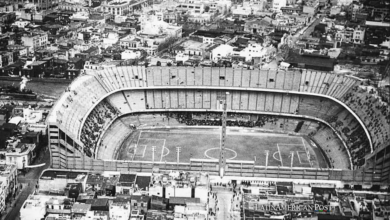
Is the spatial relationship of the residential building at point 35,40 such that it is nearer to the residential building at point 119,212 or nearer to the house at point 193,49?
the house at point 193,49

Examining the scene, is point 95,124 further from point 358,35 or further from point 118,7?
point 118,7

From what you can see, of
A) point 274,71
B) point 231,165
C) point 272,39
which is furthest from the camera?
point 272,39

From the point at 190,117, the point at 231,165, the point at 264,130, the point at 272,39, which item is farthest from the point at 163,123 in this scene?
the point at 272,39

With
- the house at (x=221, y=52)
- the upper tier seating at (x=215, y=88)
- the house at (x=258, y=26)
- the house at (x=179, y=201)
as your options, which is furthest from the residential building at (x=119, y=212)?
the house at (x=258, y=26)

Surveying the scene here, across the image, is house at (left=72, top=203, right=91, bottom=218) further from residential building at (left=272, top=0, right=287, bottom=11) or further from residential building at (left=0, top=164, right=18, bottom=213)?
residential building at (left=272, top=0, right=287, bottom=11)

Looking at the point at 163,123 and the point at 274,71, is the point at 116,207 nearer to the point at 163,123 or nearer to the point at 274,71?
the point at 163,123

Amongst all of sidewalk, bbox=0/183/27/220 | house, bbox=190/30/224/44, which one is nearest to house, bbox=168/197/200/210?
sidewalk, bbox=0/183/27/220
